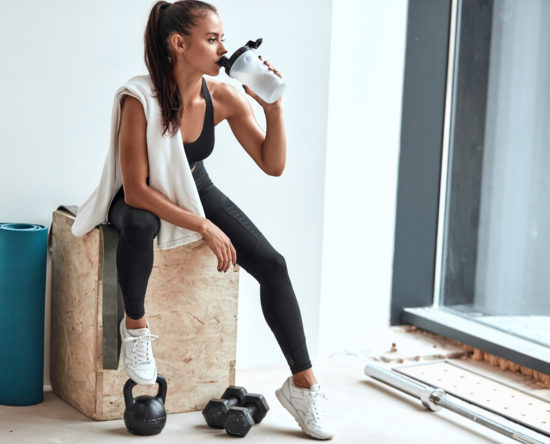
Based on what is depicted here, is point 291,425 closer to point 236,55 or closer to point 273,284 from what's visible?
point 273,284

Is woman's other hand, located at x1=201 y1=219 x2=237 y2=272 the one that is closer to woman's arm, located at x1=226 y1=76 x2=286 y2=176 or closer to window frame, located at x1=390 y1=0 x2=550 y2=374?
woman's arm, located at x1=226 y1=76 x2=286 y2=176

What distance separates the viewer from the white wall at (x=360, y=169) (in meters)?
3.01

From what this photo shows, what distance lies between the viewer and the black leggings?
2.07m

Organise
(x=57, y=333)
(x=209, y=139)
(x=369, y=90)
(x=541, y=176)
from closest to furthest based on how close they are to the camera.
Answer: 1. (x=209, y=139)
2. (x=57, y=333)
3. (x=541, y=176)
4. (x=369, y=90)

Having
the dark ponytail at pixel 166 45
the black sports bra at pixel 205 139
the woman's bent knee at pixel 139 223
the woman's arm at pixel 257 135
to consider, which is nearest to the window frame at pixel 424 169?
the woman's arm at pixel 257 135

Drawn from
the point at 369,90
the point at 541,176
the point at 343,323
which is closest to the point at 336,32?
the point at 369,90

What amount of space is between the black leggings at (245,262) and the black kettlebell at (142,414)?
227 mm

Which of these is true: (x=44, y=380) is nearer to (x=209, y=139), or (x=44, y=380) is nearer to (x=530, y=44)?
(x=209, y=139)

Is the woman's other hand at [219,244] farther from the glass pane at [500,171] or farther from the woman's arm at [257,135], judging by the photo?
the glass pane at [500,171]

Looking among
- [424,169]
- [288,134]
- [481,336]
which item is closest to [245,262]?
[288,134]

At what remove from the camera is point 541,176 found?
2881 millimetres

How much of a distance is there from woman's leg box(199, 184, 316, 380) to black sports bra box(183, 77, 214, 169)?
0.43 feet

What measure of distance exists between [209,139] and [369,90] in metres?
1.03

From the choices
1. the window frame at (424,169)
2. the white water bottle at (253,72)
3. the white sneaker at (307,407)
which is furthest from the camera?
the window frame at (424,169)
